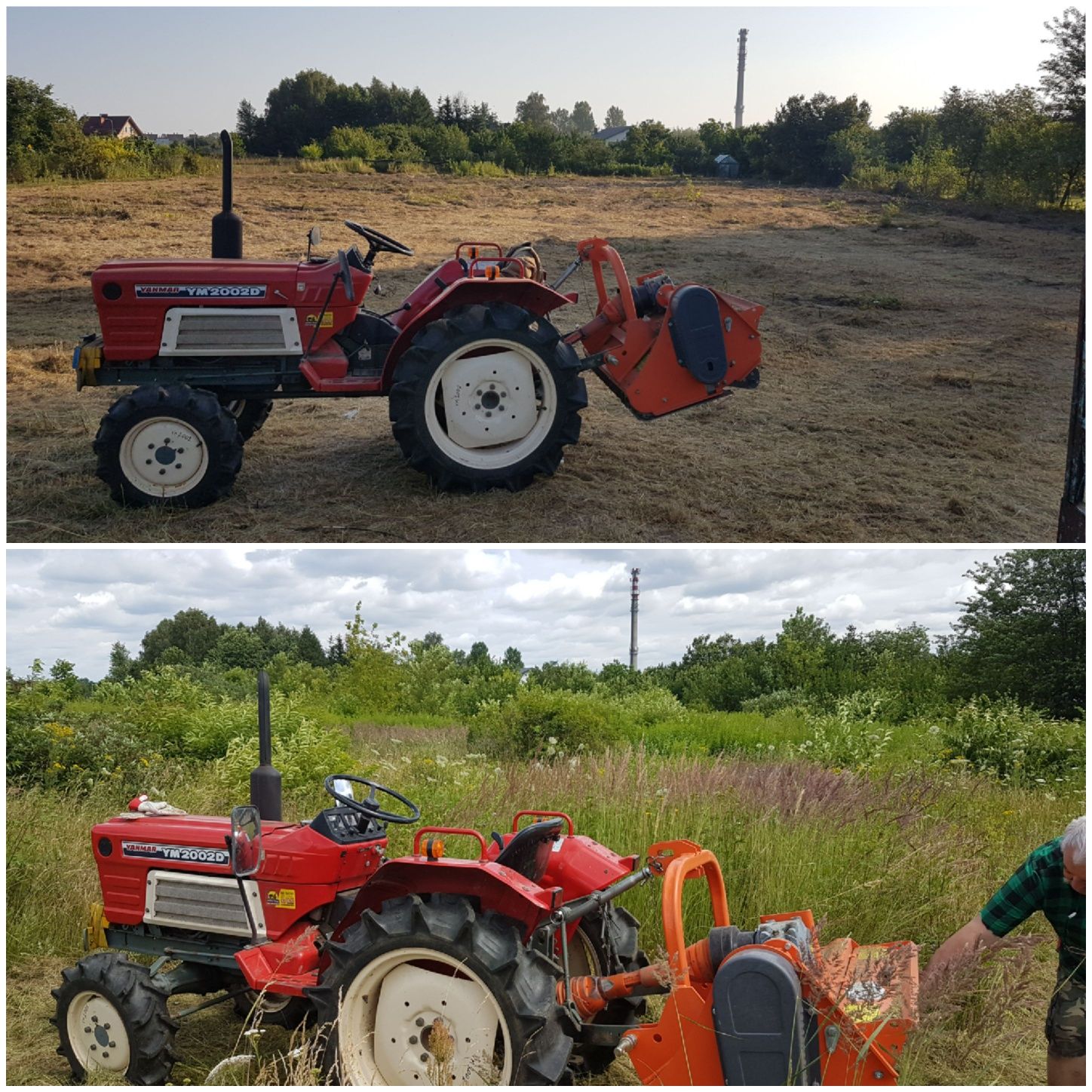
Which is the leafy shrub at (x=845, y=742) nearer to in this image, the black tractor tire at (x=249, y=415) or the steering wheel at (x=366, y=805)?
the steering wheel at (x=366, y=805)

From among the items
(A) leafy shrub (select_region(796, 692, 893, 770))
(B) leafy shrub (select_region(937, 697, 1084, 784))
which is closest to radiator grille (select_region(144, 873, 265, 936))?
(A) leafy shrub (select_region(796, 692, 893, 770))

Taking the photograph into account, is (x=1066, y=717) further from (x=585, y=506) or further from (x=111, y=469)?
(x=111, y=469)

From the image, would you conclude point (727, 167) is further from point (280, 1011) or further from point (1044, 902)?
point (280, 1011)

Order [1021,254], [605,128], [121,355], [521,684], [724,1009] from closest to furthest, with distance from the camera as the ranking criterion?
[724,1009] < [121,355] < [521,684] < [1021,254] < [605,128]

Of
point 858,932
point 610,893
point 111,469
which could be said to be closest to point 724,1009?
point 610,893

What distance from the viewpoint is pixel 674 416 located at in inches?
367

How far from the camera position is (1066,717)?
A: 12438mm

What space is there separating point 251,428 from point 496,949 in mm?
5357

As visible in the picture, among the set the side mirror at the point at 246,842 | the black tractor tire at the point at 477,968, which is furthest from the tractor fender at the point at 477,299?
the black tractor tire at the point at 477,968

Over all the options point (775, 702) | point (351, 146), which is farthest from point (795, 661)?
point (351, 146)

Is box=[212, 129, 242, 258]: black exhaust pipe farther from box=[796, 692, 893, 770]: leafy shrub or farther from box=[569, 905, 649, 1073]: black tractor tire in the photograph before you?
box=[796, 692, 893, 770]: leafy shrub

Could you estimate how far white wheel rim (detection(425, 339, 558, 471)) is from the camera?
6422mm

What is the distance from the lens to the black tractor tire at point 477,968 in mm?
3242

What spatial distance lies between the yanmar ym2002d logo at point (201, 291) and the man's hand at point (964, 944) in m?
5.29
